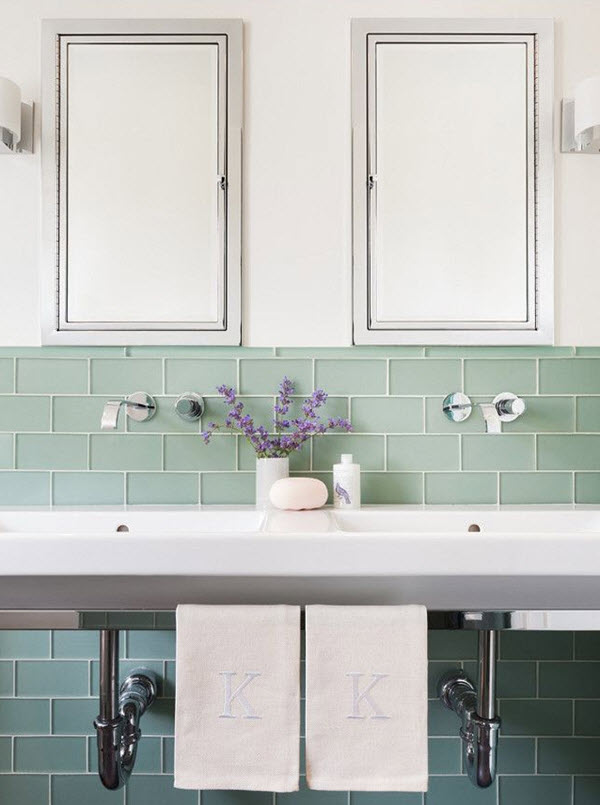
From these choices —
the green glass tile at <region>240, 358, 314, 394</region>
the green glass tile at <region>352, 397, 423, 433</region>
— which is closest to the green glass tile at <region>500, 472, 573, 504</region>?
the green glass tile at <region>352, 397, 423, 433</region>

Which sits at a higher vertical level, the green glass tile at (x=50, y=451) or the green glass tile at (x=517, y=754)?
the green glass tile at (x=50, y=451)

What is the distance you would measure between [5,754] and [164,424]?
2.91 feet

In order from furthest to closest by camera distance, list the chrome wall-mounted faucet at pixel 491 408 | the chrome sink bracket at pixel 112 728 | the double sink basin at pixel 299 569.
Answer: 1. the chrome wall-mounted faucet at pixel 491 408
2. the chrome sink bracket at pixel 112 728
3. the double sink basin at pixel 299 569

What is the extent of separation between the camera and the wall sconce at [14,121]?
151cm

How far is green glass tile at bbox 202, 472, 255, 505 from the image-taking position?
1.61 metres

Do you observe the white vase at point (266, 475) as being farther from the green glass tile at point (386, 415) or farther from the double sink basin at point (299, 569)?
the double sink basin at point (299, 569)

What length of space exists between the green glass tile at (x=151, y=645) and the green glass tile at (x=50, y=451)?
0.43 m

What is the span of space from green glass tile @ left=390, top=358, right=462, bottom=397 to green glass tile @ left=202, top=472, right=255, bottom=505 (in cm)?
42

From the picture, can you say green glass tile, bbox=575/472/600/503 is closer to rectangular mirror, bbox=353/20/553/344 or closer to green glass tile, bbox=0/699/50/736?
rectangular mirror, bbox=353/20/553/344

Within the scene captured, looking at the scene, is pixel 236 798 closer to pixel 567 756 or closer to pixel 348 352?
pixel 567 756

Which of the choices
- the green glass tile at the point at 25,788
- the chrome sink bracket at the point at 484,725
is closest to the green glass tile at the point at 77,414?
the green glass tile at the point at 25,788

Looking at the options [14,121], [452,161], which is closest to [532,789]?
[452,161]

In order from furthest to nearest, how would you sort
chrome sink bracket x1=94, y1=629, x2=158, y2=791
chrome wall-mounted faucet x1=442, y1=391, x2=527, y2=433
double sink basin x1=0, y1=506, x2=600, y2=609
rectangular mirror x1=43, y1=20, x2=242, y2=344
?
1. rectangular mirror x1=43, y1=20, x2=242, y2=344
2. chrome wall-mounted faucet x1=442, y1=391, x2=527, y2=433
3. chrome sink bracket x1=94, y1=629, x2=158, y2=791
4. double sink basin x1=0, y1=506, x2=600, y2=609

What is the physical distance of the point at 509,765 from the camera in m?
1.62
